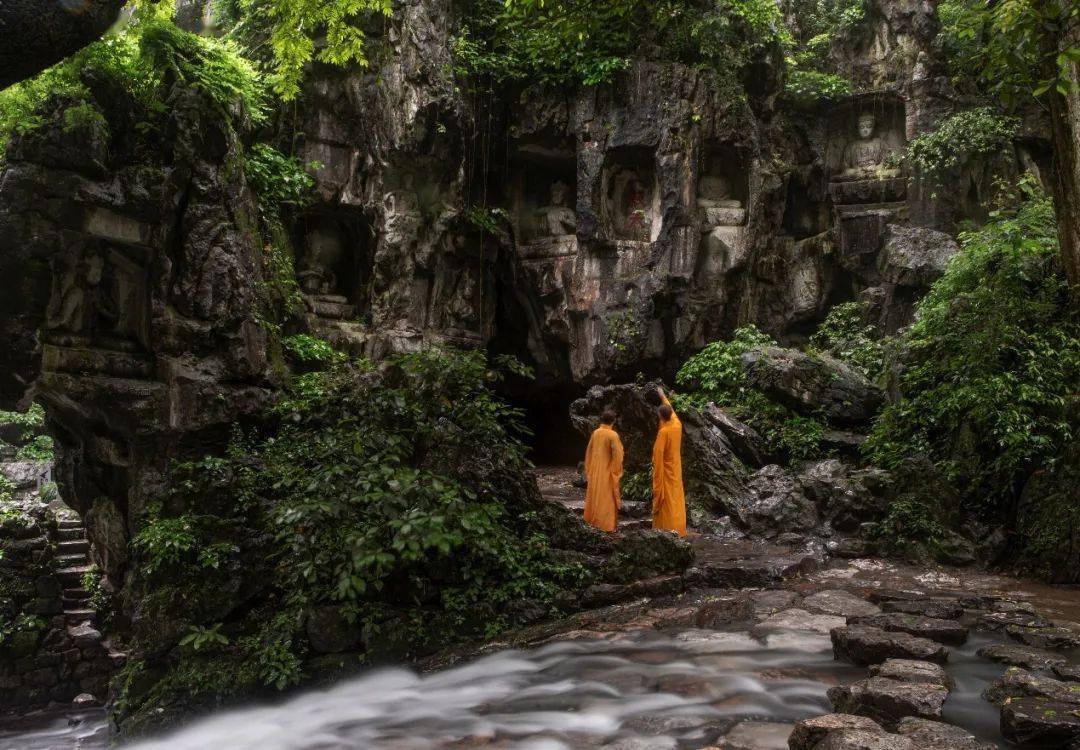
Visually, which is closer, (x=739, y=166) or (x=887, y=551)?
(x=887, y=551)

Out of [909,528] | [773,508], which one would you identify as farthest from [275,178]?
[909,528]

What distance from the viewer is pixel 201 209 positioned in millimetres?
9742

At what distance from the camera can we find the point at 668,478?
8922mm

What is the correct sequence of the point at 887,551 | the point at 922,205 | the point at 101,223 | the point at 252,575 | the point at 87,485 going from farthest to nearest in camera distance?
the point at 922,205, the point at 87,485, the point at 101,223, the point at 887,551, the point at 252,575

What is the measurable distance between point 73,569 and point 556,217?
44.9 feet

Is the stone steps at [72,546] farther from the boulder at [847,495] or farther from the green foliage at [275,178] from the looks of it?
the boulder at [847,495]

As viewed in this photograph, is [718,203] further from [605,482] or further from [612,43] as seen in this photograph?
[605,482]

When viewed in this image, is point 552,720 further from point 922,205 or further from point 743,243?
point 922,205

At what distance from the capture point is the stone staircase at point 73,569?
48.7ft

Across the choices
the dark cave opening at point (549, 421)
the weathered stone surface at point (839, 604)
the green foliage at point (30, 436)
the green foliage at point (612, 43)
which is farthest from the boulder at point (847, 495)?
the green foliage at point (30, 436)

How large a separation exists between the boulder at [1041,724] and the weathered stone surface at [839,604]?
90.6 inches

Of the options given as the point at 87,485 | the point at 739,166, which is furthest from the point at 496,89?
the point at 87,485

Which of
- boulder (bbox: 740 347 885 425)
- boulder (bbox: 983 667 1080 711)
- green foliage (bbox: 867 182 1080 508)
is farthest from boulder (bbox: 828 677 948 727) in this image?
boulder (bbox: 740 347 885 425)

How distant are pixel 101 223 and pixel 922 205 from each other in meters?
16.9
